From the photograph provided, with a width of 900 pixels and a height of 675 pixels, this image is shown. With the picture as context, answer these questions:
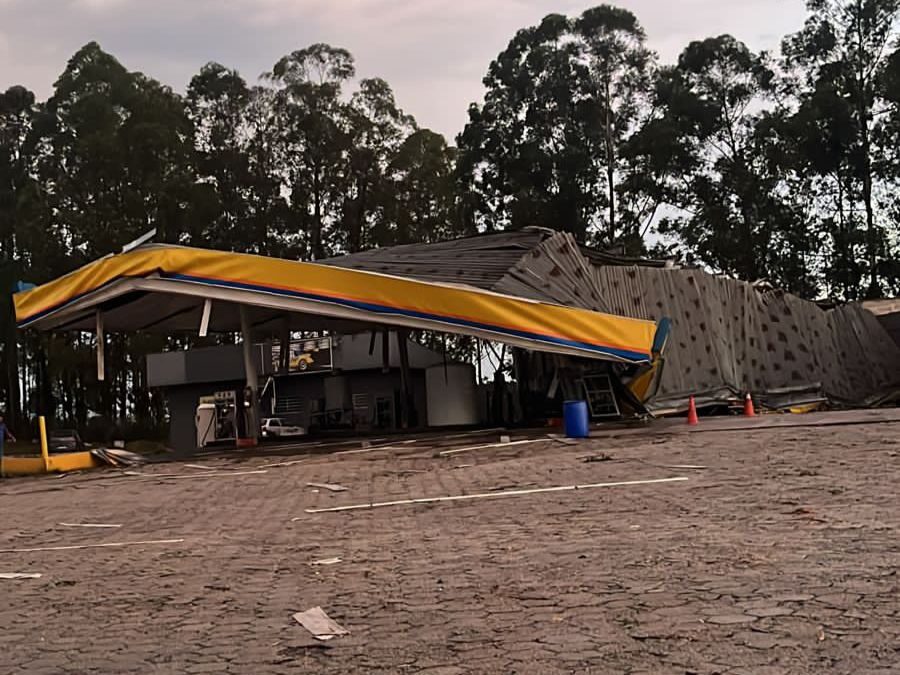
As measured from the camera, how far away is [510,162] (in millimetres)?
48438

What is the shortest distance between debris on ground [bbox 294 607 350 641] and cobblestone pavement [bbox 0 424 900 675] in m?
0.05

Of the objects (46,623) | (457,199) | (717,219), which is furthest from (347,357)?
(46,623)

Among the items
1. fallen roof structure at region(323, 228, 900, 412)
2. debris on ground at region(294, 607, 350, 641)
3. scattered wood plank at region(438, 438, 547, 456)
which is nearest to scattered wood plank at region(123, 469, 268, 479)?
scattered wood plank at region(438, 438, 547, 456)

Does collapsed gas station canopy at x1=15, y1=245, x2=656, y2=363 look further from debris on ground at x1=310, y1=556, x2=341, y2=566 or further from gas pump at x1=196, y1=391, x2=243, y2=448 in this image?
gas pump at x1=196, y1=391, x2=243, y2=448

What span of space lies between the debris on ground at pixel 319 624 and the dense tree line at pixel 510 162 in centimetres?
4206

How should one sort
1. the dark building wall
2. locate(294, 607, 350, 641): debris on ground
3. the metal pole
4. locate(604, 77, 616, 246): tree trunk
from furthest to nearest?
locate(604, 77, 616, 246): tree trunk, the dark building wall, the metal pole, locate(294, 607, 350, 641): debris on ground

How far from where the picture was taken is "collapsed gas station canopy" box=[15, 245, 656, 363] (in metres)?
17.1

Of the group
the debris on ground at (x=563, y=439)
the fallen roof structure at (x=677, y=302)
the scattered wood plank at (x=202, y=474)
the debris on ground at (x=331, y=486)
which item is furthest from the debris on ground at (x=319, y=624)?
the fallen roof structure at (x=677, y=302)

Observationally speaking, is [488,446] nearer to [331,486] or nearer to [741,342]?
[331,486]

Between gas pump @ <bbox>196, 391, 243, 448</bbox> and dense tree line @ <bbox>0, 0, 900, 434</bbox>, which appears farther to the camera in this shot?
dense tree line @ <bbox>0, 0, 900, 434</bbox>

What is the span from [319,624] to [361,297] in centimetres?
1227

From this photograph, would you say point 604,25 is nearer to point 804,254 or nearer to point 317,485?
point 804,254

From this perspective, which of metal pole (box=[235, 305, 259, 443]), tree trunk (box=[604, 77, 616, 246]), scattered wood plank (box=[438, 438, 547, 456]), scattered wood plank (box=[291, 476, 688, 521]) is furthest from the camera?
tree trunk (box=[604, 77, 616, 246])

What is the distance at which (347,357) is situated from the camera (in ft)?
127
